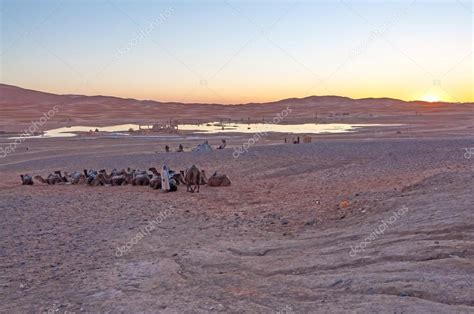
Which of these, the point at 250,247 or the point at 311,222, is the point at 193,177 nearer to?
the point at 311,222

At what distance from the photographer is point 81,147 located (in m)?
36.3

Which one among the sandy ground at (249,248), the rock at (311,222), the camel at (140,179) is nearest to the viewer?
the sandy ground at (249,248)

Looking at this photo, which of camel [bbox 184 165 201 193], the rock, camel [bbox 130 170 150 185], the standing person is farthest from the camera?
camel [bbox 130 170 150 185]

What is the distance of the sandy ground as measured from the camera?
20.6 ft

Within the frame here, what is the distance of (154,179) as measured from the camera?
16.1 meters

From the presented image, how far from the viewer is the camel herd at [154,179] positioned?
1559 centimetres

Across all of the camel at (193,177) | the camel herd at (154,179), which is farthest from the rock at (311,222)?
the camel at (193,177)

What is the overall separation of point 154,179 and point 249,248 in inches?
311

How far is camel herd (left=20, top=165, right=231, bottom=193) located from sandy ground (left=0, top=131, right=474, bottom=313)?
1.47 feet

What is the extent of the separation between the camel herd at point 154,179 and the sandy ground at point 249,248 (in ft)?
1.47

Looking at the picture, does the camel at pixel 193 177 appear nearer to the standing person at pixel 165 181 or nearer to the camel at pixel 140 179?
the standing person at pixel 165 181

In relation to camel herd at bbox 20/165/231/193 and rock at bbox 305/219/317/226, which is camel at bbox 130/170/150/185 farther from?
rock at bbox 305/219/317/226

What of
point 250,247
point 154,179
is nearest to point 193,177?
point 154,179

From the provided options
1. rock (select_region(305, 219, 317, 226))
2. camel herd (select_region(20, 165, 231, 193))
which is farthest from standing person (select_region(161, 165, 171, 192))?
rock (select_region(305, 219, 317, 226))
